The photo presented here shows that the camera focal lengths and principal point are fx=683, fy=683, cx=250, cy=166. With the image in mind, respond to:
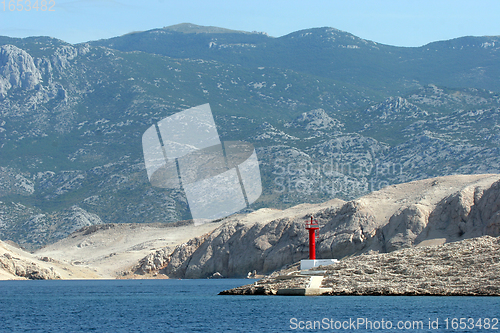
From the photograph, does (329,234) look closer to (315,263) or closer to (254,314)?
(315,263)

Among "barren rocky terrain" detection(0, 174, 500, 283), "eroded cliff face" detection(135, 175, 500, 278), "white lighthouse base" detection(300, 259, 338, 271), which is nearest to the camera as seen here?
"white lighthouse base" detection(300, 259, 338, 271)

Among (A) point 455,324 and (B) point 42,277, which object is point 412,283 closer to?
(A) point 455,324

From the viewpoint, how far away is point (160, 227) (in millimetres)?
189250

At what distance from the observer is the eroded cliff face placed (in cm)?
9106

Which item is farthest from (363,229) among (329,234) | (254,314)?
(254,314)

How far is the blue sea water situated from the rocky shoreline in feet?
5.28

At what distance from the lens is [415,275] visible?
70.1 m

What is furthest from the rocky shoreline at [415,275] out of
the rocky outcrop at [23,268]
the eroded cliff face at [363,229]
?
the rocky outcrop at [23,268]

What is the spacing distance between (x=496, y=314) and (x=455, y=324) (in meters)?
4.80

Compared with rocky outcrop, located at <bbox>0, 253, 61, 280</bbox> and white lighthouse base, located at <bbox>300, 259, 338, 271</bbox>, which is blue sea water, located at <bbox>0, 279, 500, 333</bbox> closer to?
white lighthouse base, located at <bbox>300, 259, 338, 271</bbox>

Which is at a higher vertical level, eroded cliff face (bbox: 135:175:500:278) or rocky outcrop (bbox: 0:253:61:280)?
eroded cliff face (bbox: 135:175:500:278)

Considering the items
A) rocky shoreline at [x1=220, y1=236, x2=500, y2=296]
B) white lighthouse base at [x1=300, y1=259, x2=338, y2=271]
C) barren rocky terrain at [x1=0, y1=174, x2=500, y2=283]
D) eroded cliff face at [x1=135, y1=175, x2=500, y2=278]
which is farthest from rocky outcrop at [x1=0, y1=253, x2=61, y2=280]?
white lighthouse base at [x1=300, y1=259, x2=338, y2=271]

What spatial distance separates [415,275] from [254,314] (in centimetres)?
1913

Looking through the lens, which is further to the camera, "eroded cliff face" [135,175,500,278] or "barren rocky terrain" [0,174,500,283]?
"barren rocky terrain" [0,174,500,283]
